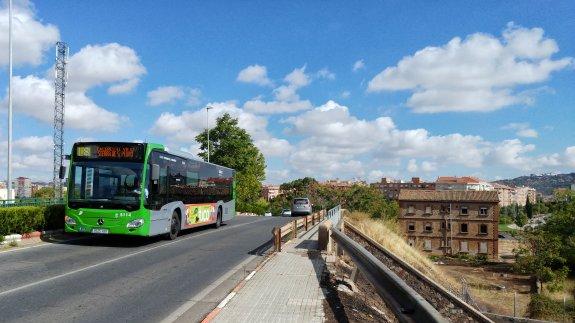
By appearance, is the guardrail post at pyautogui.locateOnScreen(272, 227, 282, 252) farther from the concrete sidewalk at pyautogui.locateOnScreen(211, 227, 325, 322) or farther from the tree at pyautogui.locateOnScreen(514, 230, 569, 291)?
the tree at pyautogui.locateOnScreen(514, 230, 569, 291)

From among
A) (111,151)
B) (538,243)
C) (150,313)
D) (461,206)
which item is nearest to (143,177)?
(111,151)

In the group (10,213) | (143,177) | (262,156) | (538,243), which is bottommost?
(538,243)

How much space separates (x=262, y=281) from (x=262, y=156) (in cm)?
5683

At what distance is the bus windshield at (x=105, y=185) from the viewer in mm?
14453

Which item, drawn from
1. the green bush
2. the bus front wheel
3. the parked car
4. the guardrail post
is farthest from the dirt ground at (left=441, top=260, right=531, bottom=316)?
the bus front wheel

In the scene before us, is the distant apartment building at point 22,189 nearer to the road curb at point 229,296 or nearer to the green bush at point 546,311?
the road curb at point 229,296

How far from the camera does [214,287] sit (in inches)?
365

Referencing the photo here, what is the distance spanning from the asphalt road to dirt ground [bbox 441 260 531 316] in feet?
73.3

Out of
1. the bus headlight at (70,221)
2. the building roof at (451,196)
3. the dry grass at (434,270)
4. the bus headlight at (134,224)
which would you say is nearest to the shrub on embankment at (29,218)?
the bus headlight at (70,221)

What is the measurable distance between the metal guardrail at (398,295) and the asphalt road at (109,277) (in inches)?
121

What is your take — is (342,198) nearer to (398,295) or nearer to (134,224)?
(134,224)

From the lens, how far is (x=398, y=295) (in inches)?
207

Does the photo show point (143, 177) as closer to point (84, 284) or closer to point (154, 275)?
point (154, 275)

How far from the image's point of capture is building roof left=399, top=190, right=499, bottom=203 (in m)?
79.1
